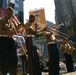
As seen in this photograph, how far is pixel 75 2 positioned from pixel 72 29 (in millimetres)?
4619

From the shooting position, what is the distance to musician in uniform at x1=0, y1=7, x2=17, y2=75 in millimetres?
4793

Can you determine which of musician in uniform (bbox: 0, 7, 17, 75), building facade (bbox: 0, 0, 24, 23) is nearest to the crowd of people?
musician in uniform (bbox: 0, 7, 17, 75)

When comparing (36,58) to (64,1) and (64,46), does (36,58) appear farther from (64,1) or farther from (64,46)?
(64,1)

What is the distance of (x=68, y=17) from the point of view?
38.8 meters

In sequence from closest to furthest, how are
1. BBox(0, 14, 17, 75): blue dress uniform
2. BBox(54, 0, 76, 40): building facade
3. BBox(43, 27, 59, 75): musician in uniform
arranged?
BBox(0, 14, 17, 75): blue dress uniform → BBox(43, 27, 59, 75): musician in uniform → BBox(54, 0, 76, 40): building facade

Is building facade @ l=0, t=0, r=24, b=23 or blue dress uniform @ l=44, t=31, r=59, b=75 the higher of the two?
building facade @ l=0, t=0, r=24, b=23

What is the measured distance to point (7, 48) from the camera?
4898 millimetres

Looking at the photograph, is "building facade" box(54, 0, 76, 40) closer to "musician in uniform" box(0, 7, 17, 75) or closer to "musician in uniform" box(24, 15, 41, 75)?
"musician in uniform" box(24, 15, 41, 75)

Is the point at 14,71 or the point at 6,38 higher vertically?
the point at 6,38

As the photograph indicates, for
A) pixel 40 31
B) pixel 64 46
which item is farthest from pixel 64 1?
pixel 40 31

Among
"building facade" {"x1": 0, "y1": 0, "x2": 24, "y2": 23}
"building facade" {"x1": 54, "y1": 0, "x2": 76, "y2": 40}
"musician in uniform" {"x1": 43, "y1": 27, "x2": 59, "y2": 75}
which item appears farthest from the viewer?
"building facade" {"x1": 54, "y1": 0, "x2": 76, "y2": 40}

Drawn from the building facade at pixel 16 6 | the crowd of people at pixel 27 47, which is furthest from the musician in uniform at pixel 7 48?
the building facade at pixel 16 6

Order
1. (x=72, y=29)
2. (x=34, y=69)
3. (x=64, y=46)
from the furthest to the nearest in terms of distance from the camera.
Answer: (x=72, y=29) < (x=64, y=46) < (x=34, y=69)

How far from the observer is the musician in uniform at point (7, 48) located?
4793 mm
